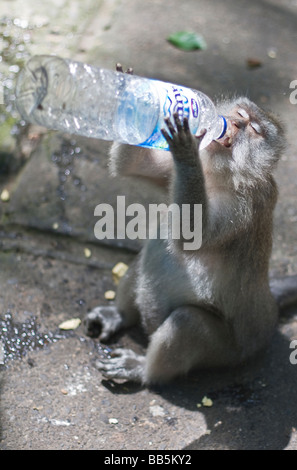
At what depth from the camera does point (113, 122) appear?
3.53 meters

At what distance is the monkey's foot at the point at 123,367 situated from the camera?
3.87 metres

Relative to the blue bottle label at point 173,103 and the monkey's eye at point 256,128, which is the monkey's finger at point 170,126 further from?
the monkey's eye at point 256,128

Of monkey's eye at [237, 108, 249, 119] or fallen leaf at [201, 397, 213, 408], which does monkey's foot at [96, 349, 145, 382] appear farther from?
monkey's eye at [237, 108, 249, 119]

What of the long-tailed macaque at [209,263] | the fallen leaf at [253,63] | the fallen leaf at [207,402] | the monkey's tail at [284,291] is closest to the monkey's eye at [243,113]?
the long-tailed macaque at [209,263]

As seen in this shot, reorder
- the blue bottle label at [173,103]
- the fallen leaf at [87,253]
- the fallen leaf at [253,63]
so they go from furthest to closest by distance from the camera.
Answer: the fallen leaf at [253,63] < the fallen leaf at [87,253] < the blue bottle label at [173,103]

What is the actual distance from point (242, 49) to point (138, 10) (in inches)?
47.1

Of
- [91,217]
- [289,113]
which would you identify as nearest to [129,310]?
[91,217]

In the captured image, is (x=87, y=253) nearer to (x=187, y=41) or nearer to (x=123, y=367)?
(x=123, y=367)

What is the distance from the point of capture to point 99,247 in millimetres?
4805

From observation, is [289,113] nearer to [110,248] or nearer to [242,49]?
[242,49]

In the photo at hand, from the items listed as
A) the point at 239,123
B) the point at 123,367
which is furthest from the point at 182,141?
the point at 123,367

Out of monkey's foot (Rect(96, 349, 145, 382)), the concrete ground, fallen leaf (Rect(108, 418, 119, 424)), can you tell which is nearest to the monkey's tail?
the concrete ground

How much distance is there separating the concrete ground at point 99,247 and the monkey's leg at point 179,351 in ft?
0.37

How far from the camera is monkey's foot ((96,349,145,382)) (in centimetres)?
387
